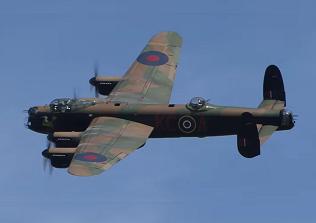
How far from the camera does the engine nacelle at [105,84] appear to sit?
3558 inches

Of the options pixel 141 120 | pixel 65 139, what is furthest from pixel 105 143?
pixel 141 120

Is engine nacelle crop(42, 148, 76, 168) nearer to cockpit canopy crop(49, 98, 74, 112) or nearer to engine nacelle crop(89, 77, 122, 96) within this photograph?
cockpit canopy crop(49, 98, 74, 112)

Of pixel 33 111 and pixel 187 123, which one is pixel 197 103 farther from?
pixel 33 111

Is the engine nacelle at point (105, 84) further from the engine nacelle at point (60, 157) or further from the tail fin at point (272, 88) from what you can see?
the engine nacelle at point (60, 157)

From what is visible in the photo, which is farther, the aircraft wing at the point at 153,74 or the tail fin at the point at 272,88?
the aircraft wing at the point at 153,74

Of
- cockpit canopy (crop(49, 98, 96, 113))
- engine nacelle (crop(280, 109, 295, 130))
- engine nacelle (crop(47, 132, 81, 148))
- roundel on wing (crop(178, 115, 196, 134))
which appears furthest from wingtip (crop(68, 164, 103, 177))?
engine nacelle (crop(280, 109, 295, 130))

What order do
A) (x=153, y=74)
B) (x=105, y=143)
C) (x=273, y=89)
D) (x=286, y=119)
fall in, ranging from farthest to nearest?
(x=153, y=74) < (x=273, y=89) < (x=286, y=119) < (x=105, y=143)

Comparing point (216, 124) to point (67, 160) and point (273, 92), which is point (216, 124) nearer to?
point (273, 92)

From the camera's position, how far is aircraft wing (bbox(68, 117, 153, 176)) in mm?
77750

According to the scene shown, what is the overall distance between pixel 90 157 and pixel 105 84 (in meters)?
12.4

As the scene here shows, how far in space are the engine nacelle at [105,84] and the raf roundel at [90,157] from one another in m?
11.5

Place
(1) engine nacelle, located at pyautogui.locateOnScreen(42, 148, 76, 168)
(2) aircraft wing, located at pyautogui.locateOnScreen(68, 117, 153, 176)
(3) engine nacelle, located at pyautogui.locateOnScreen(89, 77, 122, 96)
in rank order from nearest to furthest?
(2) aircraft wing, located at pyautogui.locateOnScreen(68, 117, 153, 176) < (1) engine nacelle, located at pyautogui.locateOnScreen(42, 148, 76, 168) < (3) engine nacelle, located at pyautogui.locateOnScreen(89, 77, 122, 96)

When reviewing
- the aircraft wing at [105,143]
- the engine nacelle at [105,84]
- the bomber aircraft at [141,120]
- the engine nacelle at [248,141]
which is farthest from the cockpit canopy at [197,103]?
the engine nacelle at [105,84]

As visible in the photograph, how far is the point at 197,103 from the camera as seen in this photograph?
8450cm
